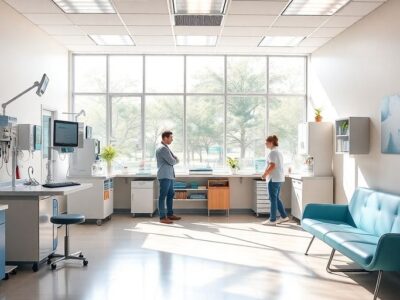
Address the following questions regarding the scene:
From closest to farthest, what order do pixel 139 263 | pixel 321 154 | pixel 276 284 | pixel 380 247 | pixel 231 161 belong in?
pixel 380 247 → pixel 276 284 → pixel 139 263 → pixel 321 154 → pixel 231 161

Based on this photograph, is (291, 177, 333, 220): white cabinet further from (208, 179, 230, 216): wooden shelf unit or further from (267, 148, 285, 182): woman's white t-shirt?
(208, 179, 230, 216): wooden shelf unit

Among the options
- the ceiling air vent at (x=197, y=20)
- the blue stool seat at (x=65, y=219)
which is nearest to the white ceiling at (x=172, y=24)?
the ceiling air vent at (x=197, y=20)

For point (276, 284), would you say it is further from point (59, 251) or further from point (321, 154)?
point (321, 154)

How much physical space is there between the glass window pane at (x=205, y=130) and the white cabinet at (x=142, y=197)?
1079 mm

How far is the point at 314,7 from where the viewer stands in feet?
18.0

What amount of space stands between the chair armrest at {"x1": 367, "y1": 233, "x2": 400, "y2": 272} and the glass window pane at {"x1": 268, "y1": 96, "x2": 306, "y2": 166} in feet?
15.9

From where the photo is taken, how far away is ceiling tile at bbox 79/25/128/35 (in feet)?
20.7

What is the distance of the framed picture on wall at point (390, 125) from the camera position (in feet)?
15.4

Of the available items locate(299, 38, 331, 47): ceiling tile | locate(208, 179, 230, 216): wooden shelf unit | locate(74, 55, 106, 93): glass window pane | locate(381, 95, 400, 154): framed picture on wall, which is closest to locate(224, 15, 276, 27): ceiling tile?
locate(299, 38, 331, 47): ceiling tile

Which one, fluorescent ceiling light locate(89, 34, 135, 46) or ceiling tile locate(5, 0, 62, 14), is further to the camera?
fluorescent ceiling light locate(89, 34, 135, 46)

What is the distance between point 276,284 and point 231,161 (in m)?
4.03

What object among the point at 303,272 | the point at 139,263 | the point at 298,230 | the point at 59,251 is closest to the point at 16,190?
the point at 59,251

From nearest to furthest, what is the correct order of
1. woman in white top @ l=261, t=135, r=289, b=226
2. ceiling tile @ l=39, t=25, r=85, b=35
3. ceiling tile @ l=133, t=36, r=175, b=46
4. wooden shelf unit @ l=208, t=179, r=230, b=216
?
1. ceiling tile @ l=39, t=25, r=85, b=35
2. woman in white top @ l=261, t=135, r=289, b=226
3. ceiling tile @ l=133, t=36, r=175, b=46
4. wooden shelf unit @ l=208, t=179, r=230, b=216

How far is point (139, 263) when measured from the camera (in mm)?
4652
